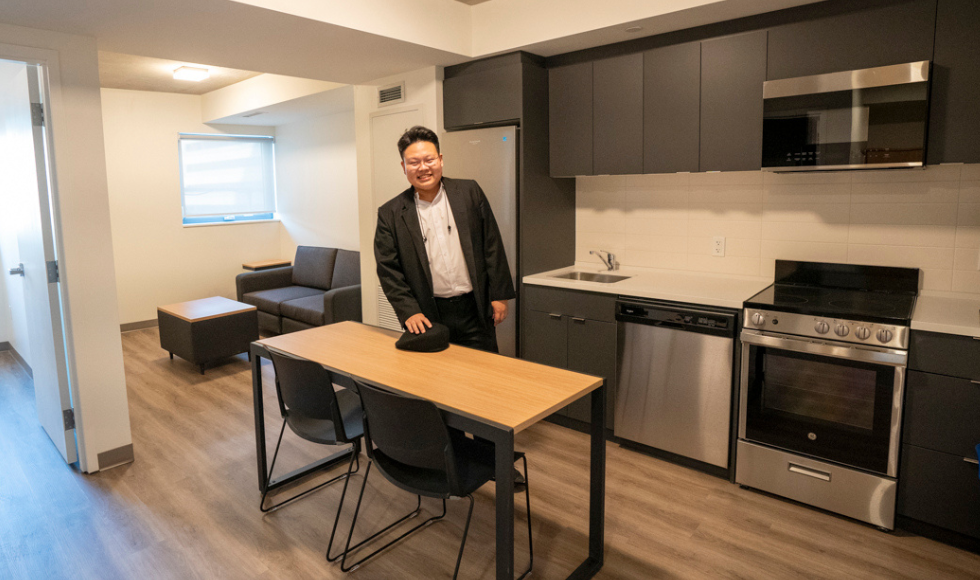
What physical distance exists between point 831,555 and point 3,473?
4016 millimetres

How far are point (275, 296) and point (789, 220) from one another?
15.7ft

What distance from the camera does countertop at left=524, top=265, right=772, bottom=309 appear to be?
2984mm

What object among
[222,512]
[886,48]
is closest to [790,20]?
[886,48]

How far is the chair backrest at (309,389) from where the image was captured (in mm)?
2312

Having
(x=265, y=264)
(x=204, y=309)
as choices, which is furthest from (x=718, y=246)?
(x=265, y=264)

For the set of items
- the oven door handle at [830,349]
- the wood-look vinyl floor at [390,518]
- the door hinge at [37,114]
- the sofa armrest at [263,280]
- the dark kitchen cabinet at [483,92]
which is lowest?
the wood-look vinyl floor at [390,518]

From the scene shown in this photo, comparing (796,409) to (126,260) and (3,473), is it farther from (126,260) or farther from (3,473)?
(126,260)

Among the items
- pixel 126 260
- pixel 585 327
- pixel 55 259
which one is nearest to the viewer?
pixel 55 259

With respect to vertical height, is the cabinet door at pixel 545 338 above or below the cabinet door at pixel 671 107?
below

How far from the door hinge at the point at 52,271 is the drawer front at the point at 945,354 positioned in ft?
13.0

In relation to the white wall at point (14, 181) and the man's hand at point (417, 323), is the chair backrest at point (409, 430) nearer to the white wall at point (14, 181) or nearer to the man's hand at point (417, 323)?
the man's hand at point (417, 323)

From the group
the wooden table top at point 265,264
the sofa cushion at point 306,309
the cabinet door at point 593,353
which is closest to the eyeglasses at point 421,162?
the cabinet door at point 593,353

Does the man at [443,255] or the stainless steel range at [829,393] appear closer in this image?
the stainless steel range at [829,393]

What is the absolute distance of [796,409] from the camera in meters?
2.73
